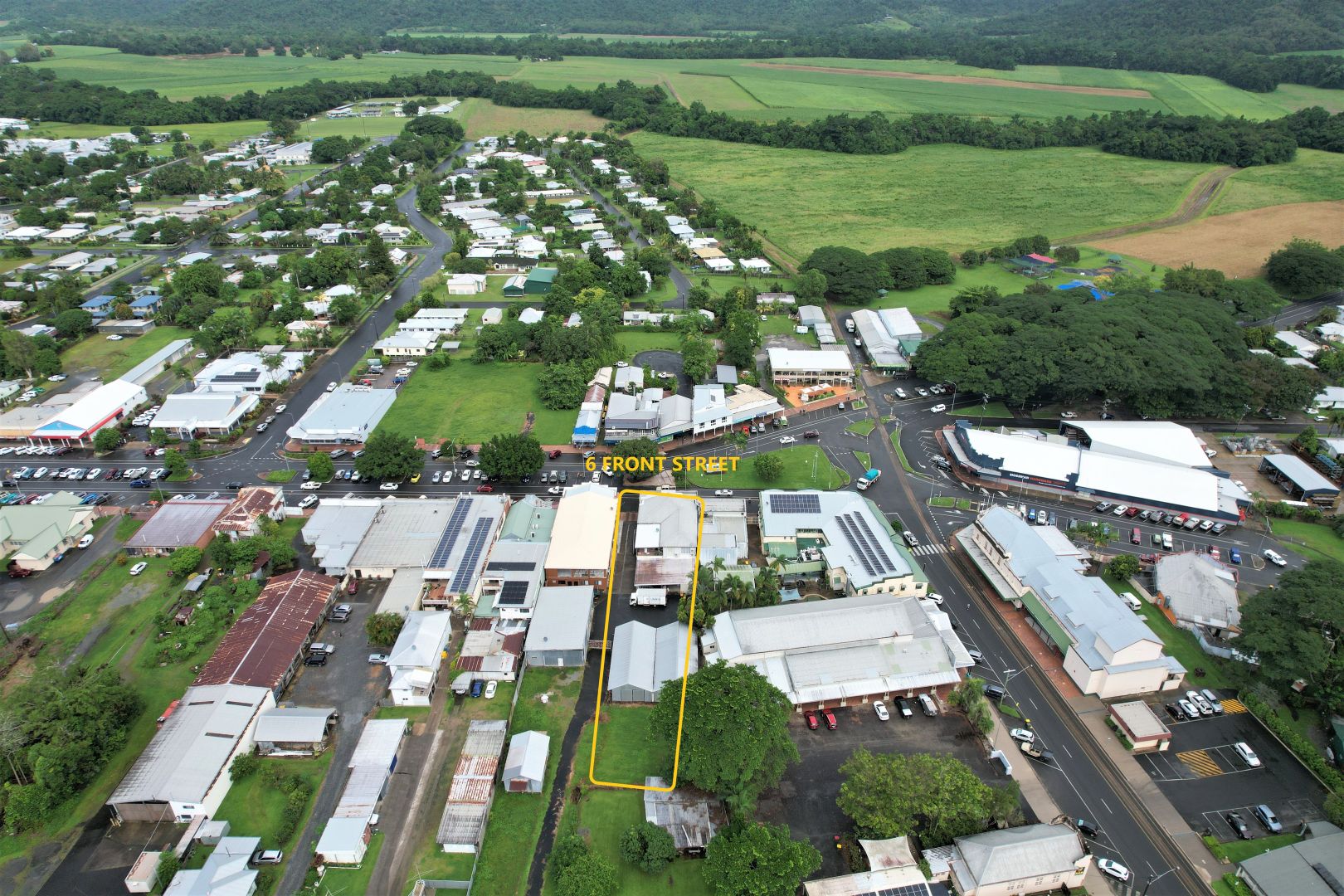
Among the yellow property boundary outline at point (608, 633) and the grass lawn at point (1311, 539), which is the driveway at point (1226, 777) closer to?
the grass lawn at point (1311, 539)

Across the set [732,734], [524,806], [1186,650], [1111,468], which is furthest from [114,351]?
[1186,650]

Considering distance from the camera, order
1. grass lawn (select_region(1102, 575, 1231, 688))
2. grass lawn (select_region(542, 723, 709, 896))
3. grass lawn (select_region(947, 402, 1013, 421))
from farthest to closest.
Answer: grass lawn (select_region(947, 402, 1013, 421)) → grass lawn (select_region(1102, 575, 1231, 688)) → grass lawn (select_region(542, 723, 709, 896))

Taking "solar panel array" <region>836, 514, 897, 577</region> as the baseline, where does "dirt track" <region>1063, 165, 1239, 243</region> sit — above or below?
above

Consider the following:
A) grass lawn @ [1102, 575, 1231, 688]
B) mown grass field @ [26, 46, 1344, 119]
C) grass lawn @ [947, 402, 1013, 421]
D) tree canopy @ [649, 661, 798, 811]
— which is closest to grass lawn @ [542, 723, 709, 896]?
tree canopy @ [649, 661, 798, 811]

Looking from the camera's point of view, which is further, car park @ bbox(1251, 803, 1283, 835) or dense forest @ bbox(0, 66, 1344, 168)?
dense forest @ bbox(0, 66, 1344, 168)

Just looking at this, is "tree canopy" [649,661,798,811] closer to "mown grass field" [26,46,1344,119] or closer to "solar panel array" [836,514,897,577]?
"solar panel array" [836,514,897,577]

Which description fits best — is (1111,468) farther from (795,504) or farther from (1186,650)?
(795,504)

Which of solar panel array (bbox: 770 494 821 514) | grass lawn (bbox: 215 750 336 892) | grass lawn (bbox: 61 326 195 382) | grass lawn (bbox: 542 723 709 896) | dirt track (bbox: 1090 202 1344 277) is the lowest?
grass lawn (bbox: 215 750 336 892)
